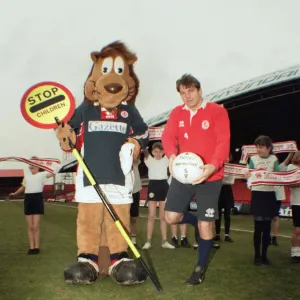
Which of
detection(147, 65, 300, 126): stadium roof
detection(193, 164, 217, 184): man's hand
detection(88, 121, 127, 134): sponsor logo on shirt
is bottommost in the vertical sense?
detection(193, 164, 217, 184): man's hand

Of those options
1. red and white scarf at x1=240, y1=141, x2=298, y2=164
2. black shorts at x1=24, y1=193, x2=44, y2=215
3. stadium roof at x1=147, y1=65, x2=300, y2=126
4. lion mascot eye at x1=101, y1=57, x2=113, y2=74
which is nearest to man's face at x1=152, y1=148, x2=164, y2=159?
black shorts at x1=24, y1=193, x2=44, y2=215

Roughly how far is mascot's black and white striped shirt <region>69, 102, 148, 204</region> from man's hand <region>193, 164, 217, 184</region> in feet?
2.58

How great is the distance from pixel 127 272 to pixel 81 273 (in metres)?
0.41

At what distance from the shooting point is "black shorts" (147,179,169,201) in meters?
6.22

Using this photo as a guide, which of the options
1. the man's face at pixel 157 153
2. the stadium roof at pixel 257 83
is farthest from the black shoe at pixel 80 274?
the stadium roof at pixel 257 83

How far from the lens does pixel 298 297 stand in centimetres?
305

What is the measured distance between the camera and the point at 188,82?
3.84m

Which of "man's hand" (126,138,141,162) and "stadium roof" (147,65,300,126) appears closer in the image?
"man's hand" (126,138,141,162)

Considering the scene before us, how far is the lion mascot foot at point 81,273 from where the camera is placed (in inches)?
132

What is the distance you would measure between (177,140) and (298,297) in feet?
6.07

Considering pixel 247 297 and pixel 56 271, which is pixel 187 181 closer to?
pixel 247 297

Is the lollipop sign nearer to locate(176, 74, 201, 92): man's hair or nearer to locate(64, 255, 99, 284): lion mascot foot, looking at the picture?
locate(176, 74, 201, 92): man's hair

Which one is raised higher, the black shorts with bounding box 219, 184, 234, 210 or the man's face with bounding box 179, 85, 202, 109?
the man's face with bounding box 179, 85, 202, 109

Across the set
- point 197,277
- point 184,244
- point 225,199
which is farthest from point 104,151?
point 225,199
